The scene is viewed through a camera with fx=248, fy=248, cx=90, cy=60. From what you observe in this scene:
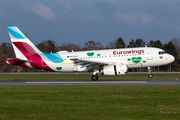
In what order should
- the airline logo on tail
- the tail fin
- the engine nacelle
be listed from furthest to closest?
the tail fin, the airline logo on tail, the engine nacelle

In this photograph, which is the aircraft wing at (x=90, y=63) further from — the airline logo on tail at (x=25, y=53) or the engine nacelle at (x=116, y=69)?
the airline logo on tail at (x=25, y=53)

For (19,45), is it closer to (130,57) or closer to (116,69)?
(116,69)

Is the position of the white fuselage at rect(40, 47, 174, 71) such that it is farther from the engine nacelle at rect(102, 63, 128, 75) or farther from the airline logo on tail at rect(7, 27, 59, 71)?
the airline logo on tail at rect(7, 27, 59, 71)

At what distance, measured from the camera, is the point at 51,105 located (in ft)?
43.7

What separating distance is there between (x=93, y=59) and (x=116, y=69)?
4.10 meters

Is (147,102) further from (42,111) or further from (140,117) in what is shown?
(42,111)

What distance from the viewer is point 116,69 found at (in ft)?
98.9

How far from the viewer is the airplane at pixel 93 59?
102 feet

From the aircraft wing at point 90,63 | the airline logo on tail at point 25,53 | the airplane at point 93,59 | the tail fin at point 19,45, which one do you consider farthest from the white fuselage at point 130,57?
the tail fin at point 19,45

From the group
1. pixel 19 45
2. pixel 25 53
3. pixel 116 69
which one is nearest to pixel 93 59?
pixel 116 69

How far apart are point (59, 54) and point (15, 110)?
22.6 metres

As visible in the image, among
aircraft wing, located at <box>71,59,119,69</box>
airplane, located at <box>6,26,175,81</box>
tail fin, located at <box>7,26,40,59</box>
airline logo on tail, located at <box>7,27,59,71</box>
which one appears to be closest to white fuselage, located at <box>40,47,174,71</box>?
airplane, located at <box>6,26,175,81</box>

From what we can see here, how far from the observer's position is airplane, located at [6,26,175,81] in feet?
102

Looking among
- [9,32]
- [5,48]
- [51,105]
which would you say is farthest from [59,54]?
[5,48]
